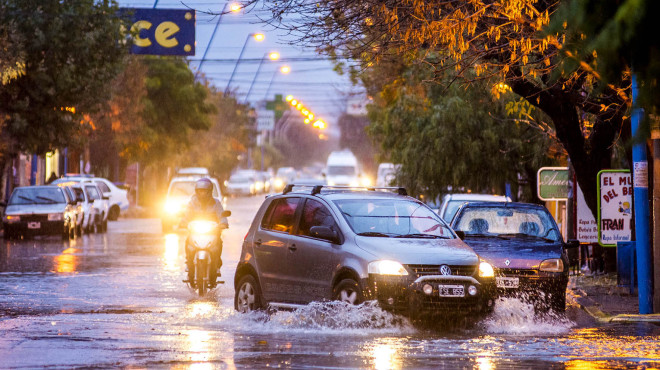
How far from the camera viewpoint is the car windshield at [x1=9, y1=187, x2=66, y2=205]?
3422 cm

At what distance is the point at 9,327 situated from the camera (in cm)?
1305

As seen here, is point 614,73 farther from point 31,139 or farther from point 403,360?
point 31,139

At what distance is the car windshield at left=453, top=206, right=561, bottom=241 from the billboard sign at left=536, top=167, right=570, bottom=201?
6.31m

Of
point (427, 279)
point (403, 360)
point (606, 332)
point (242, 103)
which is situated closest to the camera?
point (403, 360)

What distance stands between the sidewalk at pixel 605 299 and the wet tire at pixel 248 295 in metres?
4.46

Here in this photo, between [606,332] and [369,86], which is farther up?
[369,86]

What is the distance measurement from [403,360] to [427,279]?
6.98ft

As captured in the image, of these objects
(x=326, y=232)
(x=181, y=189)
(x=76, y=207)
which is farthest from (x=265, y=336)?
(x=181, y=189)

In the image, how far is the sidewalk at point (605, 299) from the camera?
14898 millimetres

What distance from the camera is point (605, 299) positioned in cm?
1750

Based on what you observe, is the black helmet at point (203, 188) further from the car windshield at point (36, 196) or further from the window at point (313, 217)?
the car windshield at point (36, 196)

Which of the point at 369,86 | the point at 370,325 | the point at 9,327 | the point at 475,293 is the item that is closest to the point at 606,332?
the point at 475,293

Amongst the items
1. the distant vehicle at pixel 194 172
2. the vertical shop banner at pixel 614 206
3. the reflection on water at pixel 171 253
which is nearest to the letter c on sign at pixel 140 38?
the reflection on water at pixel 171 253

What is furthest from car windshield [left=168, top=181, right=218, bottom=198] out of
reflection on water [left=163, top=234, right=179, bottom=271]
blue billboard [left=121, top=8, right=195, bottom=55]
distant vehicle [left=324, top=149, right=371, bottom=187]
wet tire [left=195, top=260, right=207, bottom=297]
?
distant vehicle [left=324, top=149, right=371, bottom=187]
